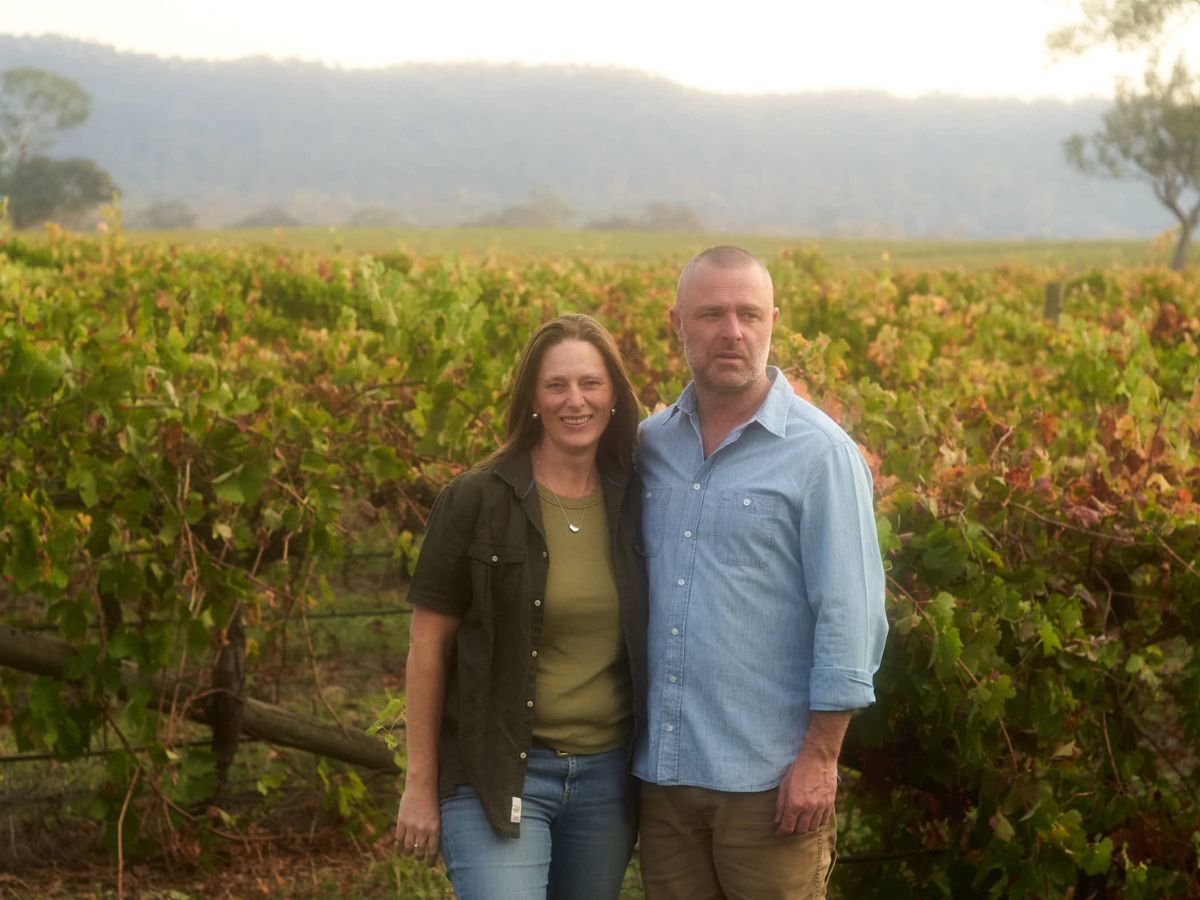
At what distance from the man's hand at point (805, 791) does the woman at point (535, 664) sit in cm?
31

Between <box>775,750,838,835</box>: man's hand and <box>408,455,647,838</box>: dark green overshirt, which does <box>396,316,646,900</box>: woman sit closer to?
<box>408,455,647,838</box>: dark green overshirt

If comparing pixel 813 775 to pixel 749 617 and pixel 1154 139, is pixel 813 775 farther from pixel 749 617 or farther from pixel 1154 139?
pixel 1154 139

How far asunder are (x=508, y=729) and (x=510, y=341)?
17.0ft

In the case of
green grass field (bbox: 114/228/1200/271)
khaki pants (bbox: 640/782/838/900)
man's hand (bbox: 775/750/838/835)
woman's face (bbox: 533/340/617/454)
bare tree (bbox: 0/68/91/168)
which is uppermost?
bare tree (bbox: 0/68/91/168)

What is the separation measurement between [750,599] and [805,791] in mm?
357

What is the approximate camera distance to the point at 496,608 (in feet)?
8.78

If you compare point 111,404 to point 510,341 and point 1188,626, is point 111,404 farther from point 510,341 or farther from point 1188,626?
point 510,341

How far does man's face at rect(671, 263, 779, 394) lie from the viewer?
2.61 metres

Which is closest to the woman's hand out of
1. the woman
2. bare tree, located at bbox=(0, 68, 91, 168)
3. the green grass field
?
the woman

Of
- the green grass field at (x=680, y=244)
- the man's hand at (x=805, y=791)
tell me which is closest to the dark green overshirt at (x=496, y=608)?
the man's hand at (x=805, y=791)

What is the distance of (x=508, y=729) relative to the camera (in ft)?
8.61

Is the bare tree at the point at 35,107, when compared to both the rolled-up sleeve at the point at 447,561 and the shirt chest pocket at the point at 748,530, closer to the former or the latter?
the rolled-up sleeve at the point at 447,561

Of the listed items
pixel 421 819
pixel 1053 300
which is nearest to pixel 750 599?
pixel 421 819

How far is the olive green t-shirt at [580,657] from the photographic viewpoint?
267 cm
